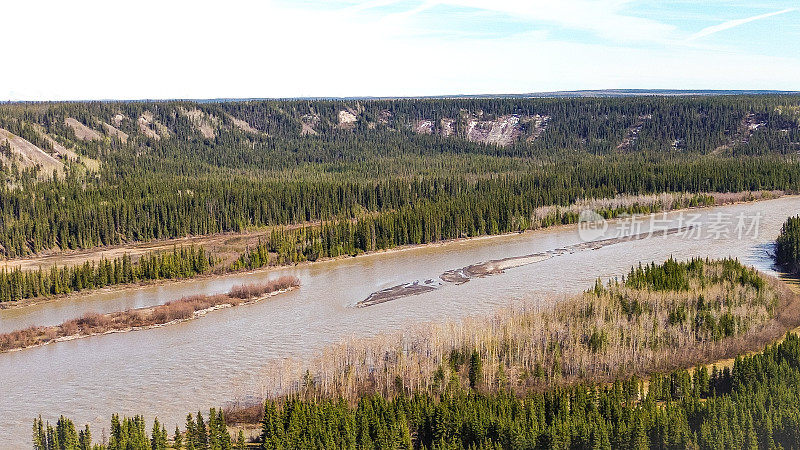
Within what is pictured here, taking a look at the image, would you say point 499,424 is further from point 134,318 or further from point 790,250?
point 790,250

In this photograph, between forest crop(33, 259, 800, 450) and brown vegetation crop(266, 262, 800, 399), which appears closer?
forest crop(33, 259, 800, 450)

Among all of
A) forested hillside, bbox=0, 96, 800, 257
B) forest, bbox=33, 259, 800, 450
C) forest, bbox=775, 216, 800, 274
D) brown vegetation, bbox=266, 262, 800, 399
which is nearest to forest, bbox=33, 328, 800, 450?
forest, bbox=33, 259, 800, 450

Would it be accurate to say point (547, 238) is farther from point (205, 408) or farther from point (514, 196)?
point (205, 408)

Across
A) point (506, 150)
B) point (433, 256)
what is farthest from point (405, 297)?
point (506, 150)

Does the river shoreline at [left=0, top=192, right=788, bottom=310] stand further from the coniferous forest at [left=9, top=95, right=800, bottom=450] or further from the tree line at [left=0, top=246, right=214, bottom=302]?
the coniferous forest at [left=9, top=95, right=800, bottom=450]

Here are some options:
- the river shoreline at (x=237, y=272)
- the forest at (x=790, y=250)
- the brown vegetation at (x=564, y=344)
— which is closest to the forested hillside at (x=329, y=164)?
the river shoreline at (x=237, y=272)
